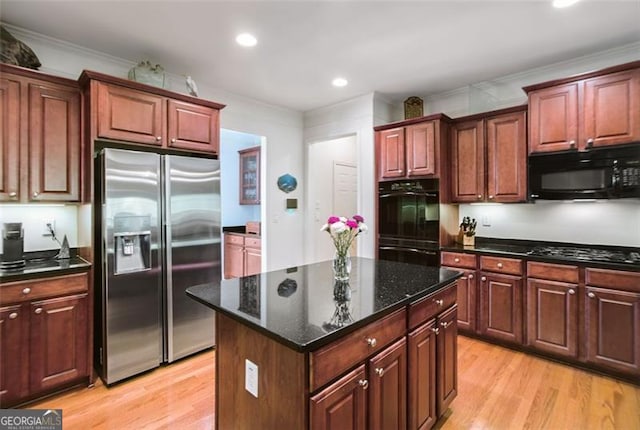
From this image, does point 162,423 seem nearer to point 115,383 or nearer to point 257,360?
point 115,383

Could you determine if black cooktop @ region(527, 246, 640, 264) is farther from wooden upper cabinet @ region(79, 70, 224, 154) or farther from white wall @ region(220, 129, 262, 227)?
white wall @ region(220, 129, 262, 227)

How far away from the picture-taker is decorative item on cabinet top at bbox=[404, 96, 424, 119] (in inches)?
151

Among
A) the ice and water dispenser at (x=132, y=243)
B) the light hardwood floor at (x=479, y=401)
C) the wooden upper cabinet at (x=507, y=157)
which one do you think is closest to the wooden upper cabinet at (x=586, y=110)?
the wooden upper cabinet at (x=507, y=157)

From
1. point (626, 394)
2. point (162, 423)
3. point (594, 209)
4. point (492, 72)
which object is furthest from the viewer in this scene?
point (492, 72)

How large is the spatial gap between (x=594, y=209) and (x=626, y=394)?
5.11 feet

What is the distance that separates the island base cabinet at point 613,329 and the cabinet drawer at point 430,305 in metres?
1.41

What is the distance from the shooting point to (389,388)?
152 centimetres

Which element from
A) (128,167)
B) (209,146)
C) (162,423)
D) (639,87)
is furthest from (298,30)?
(162,423)

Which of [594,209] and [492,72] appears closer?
[594,209]

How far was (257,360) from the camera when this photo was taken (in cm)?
136

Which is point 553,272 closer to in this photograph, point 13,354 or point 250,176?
point 13,354

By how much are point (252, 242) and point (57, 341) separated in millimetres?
2791

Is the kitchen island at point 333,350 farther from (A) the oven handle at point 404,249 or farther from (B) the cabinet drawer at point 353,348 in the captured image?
(A) the oven handle at point 404,249

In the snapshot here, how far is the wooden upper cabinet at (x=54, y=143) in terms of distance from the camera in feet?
7.77
